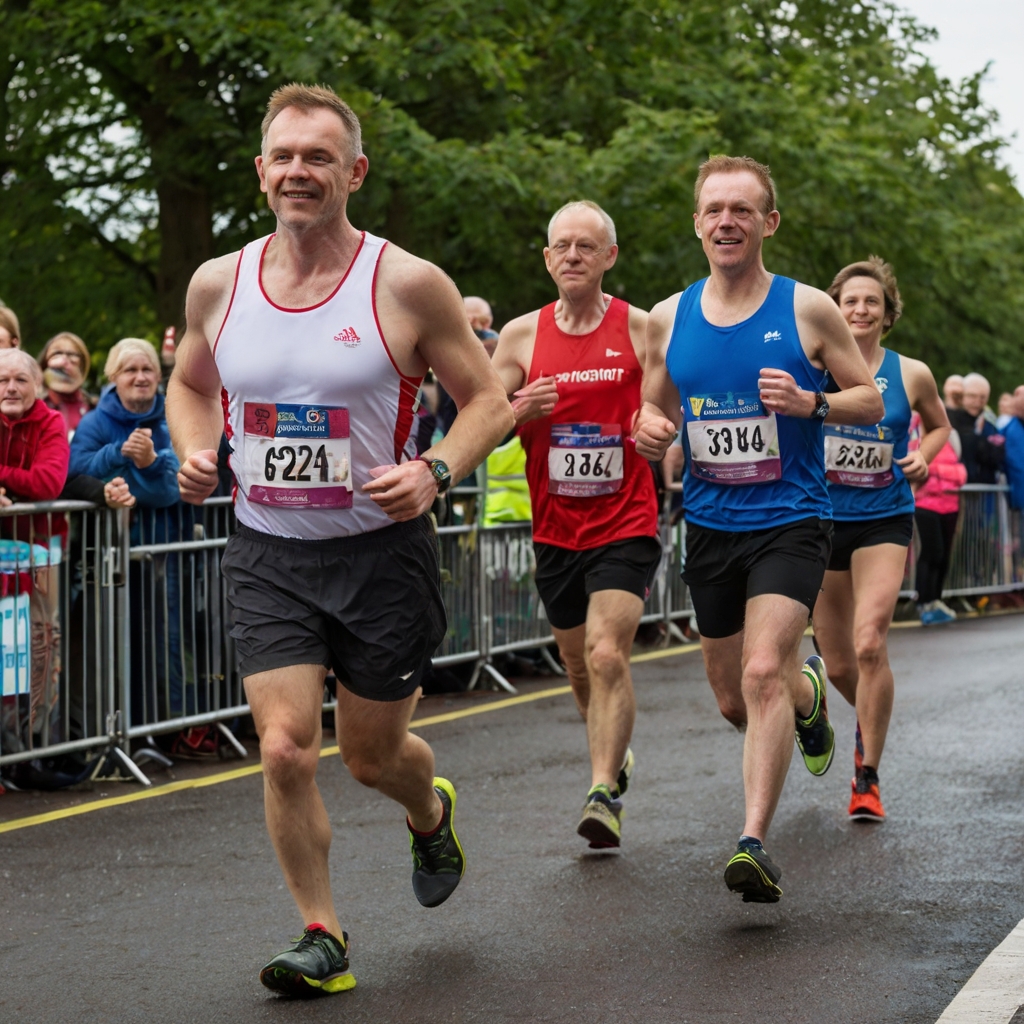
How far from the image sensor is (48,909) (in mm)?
5703

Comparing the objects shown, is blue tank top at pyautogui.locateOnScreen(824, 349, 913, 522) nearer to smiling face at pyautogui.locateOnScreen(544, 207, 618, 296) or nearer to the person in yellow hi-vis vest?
smiling face at pyautogui.locateOnScreen(544, 207, 618, 296)

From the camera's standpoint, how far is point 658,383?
20.7 ft

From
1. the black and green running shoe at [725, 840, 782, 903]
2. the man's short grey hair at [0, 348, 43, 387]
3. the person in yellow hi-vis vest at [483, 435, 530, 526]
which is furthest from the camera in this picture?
the person in yellow hi-vis vest at [483, 435, 530, 526]

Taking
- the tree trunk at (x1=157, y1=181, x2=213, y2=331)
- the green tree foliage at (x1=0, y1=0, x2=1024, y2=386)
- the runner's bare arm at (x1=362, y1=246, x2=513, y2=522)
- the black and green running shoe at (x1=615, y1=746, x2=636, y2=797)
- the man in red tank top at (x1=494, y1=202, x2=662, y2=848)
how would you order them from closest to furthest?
the runner's bare arm at (x1=362, y1=246, x2=513, y2=522), the black and green running shoe at (x1=615, y1=746, x2=636, y2=797), the man in red tank top at (x1=494, y1=202, x2=662, y2=848), the green tree foliage at (x1=0, y1=0, x2=1024, y2=386), the tree trunk at (x1=157, y1=181, x2=213, y2=331)

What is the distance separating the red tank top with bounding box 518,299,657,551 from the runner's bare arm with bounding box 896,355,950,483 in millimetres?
1173

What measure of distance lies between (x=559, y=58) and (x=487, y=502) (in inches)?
426

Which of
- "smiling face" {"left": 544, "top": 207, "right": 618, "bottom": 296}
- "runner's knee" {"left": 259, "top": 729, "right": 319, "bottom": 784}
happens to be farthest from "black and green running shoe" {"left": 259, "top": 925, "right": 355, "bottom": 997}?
"smiling face" {"left": 544, "top": 207, "right": 618, "bottom": 296}

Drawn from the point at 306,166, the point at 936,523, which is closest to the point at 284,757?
the point at 306,166

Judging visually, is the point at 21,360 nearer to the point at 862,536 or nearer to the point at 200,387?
the point at 200,387

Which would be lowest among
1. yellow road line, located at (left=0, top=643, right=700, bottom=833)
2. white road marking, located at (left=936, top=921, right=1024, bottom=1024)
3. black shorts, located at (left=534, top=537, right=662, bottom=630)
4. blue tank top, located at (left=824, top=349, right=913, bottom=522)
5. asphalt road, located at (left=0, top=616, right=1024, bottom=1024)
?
yellow road line, located at (left=0, top=643, right=700, bottom=833)

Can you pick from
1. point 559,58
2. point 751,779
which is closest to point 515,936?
point 751,779

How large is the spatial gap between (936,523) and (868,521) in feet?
28.2

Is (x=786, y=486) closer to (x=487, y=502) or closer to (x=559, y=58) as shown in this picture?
(x=487, y=502)

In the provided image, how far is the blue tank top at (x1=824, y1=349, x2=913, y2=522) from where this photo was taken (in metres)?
7.39
